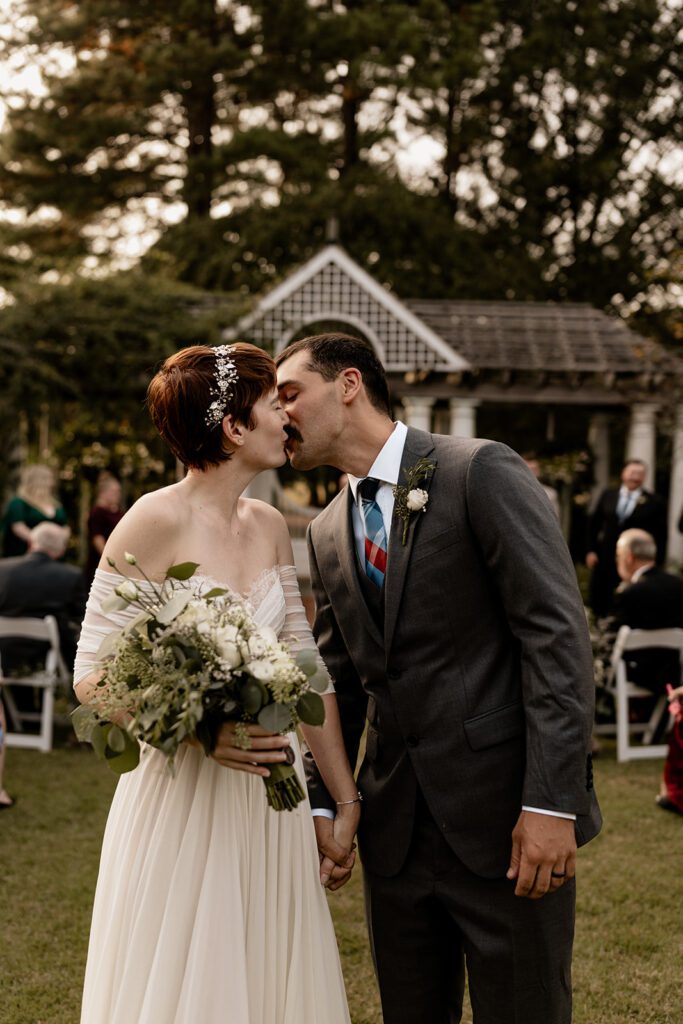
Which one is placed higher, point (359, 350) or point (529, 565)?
point (359, 350)

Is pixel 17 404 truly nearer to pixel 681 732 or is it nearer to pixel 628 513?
pixel 628 513

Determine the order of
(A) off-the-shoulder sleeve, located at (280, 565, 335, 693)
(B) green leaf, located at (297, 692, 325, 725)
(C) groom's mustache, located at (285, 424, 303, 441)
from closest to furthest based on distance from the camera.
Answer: (B) green leaf, located at (297, 692, 325, 725) < (C) groom's mustache, located at (285, 424, 303, 441) < (A) off-the-shoulder sleeve, located at (280, 565, 335, 693)

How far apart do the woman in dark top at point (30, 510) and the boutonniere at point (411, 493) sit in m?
7.72

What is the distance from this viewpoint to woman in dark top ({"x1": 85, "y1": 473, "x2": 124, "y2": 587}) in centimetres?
1023

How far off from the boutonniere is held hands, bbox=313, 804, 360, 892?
83 cm

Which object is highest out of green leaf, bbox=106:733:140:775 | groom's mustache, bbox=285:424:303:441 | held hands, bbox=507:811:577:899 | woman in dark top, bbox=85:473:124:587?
groom's mustache, bbox=285:424:303:441

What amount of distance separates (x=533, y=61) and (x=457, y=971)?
24.2 m

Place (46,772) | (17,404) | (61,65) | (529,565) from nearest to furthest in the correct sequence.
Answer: (529,565) < (46,772) < (17,404) < (61,65)

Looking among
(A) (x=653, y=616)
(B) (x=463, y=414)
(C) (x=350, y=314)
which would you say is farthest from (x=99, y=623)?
(B) (x=463, y=414)

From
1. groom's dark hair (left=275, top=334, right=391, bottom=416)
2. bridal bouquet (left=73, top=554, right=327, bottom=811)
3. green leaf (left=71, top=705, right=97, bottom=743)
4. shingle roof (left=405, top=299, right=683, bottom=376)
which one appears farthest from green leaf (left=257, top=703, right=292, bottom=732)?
shingle roof (left=405, top=299, right=683, bottom=376)

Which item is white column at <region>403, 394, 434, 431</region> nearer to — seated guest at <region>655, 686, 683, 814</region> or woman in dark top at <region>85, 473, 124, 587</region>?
woman in dark top at <region>85, 473, 124, 587</region>

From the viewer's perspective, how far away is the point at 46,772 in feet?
24.7

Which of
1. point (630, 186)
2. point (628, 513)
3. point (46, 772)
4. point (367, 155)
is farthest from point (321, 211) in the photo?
point (46, 772)

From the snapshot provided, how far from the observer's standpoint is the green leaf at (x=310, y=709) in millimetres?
2389
